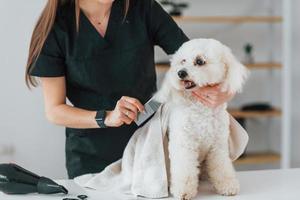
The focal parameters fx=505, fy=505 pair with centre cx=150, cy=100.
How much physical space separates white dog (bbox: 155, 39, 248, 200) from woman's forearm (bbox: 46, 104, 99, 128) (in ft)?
0.80

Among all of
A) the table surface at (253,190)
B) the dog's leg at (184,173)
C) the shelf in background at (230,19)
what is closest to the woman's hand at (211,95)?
the dog's leg at (184,173)

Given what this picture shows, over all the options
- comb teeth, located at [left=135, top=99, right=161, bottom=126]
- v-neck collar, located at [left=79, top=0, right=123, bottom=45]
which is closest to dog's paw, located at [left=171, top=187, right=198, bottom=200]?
comb teeth, located at [left=135, top=99, right=161, bottom=126]

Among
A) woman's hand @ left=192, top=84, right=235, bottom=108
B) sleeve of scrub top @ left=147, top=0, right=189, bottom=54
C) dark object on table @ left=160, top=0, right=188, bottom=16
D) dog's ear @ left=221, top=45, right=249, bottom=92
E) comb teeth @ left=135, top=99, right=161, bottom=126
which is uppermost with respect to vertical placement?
dark object on table @ left=160, top=0, right=188, bottom=16

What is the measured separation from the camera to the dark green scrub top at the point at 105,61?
1.47 meters

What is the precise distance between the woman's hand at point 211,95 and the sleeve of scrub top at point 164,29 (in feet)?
1.14

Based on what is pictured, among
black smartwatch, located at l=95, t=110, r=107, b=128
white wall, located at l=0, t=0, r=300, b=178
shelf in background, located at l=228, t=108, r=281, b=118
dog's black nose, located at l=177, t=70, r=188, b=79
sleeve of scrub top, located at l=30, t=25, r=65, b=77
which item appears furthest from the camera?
shelf in background, located at l=228, t=108, r=281, b=118

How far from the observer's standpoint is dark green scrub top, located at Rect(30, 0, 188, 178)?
1.47 m

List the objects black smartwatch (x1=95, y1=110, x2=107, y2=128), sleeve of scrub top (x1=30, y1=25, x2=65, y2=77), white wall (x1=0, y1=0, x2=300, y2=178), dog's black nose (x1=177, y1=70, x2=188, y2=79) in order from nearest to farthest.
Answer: dog's black nose (x1=177, y1=70, x2=188, y2=79) < black smartwatch (x1=95, y1=110, x2=107, y2=128) < sleeve of scrub top (x1=30, y1=25, x2=65, y2=77) < white wall (x1=0, y1=0, x2=300, y2=178)

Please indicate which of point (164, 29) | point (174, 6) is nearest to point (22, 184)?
point (164, 29)

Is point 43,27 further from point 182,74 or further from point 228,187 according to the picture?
point 228,187

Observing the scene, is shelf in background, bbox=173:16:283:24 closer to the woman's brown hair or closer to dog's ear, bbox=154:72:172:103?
the woman's brown hair

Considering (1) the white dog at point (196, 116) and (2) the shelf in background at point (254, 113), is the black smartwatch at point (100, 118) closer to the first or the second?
(1) the white dog at point (196, 116)

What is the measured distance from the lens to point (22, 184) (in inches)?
47.9

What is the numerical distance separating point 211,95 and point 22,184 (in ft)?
1.65
